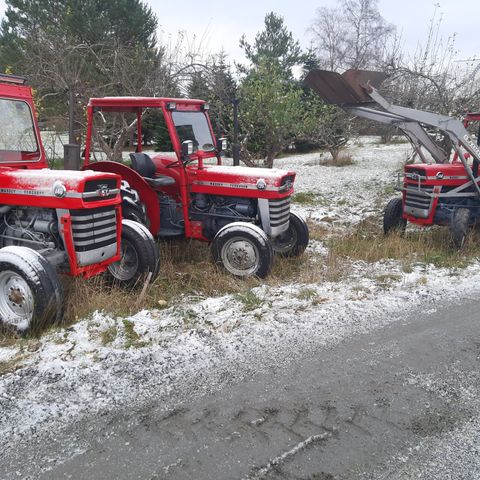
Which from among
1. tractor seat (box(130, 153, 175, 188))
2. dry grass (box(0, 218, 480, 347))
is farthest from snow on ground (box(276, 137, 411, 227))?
tractor seat (box(130, 153, 175, 188))

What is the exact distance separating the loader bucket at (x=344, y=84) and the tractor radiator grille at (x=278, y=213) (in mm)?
2054

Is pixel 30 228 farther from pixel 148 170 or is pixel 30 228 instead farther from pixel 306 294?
pixel 306 294

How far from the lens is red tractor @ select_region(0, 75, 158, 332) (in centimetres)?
382

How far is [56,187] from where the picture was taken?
403 cm

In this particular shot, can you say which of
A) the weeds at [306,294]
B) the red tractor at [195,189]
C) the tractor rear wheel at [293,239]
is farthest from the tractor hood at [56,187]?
the tractor rear wheel at [293,239]

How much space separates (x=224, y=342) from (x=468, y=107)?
10.0m

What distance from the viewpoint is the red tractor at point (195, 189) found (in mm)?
5574

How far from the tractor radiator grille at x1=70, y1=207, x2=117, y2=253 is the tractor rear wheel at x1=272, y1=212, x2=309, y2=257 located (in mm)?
2467

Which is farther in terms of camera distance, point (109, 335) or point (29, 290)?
point (29, 290)

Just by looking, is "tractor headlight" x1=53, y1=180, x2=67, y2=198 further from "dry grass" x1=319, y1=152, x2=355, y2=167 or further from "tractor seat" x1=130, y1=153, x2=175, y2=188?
"dry grass" x1=319, y1=152, x2=355, y2=167

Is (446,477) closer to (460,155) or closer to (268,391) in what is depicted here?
(268,391)

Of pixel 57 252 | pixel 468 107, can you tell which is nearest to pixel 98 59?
pixel 57 252

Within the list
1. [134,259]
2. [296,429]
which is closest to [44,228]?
[134,259]

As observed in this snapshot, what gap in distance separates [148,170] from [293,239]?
2.10 meters
